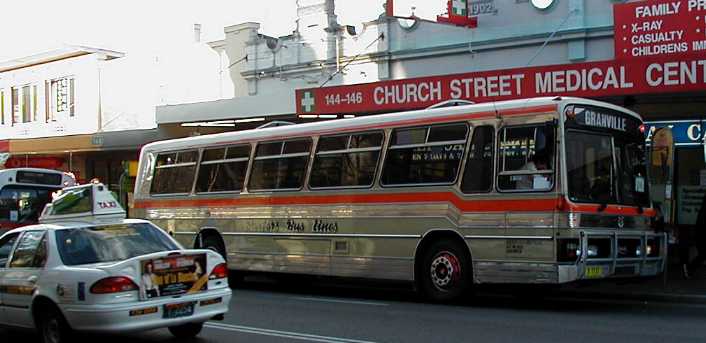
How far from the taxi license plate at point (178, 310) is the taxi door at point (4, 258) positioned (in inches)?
85.9

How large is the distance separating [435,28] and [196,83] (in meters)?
9.75

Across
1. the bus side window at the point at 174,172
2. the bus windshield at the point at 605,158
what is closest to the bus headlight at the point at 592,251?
the bus windshield at the point at 605,158

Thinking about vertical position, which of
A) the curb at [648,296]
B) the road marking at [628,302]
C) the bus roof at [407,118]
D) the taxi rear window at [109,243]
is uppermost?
the bus roof at [407,118]

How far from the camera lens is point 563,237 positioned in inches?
453

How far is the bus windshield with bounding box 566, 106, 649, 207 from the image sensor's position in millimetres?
11812

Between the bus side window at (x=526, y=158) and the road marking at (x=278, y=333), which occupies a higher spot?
the bus side window at (x=526, y=158)

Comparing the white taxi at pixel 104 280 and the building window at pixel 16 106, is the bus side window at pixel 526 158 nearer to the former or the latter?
the white taxi at pixel 104 280

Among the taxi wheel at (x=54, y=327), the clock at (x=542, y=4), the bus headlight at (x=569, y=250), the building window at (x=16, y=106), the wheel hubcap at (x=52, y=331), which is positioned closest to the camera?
the taxi wheel at (x=54, y=327)

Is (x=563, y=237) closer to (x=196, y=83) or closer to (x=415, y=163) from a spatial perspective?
(x=415, y=163)

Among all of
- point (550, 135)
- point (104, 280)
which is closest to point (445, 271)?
point (550, 135)

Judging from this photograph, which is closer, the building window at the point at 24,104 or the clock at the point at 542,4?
the clock at the point at 542,4

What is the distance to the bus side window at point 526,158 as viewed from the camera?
11750 millimetres

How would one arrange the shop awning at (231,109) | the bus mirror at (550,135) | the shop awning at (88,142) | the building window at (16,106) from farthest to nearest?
the building window at (16,106) < the shop awning at (88,142) < the shop awning at (231,109) < the bus mirror at (550,135)

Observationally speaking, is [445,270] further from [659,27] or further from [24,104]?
[24,104]
